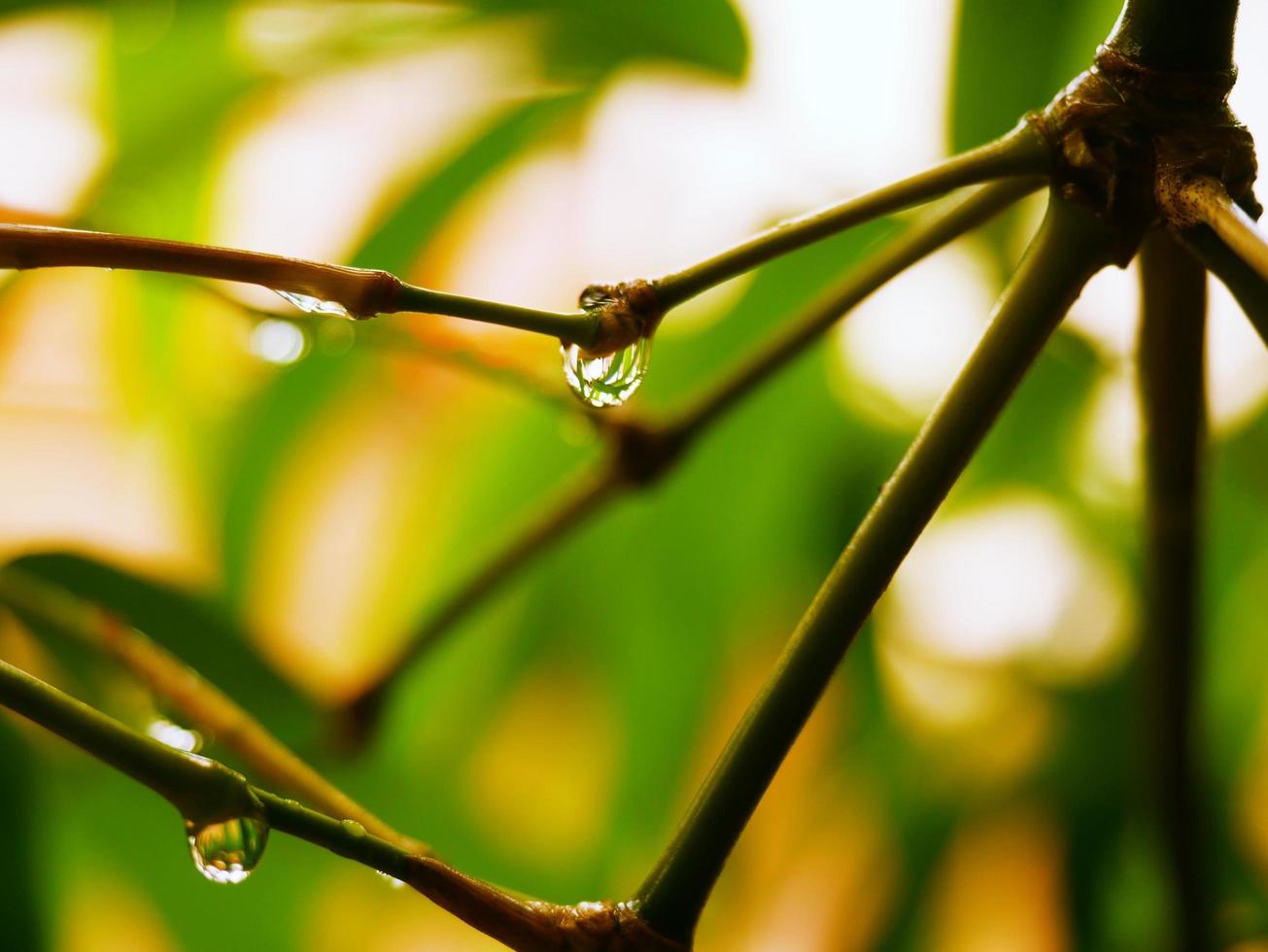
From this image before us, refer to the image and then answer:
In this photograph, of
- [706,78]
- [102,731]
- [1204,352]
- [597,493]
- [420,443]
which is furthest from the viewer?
[420,443]

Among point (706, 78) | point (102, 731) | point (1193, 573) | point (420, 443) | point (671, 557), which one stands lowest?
point (102, 731)

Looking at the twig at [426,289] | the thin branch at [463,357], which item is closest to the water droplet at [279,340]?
the thin branch at [463,357]

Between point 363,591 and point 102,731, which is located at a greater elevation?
point 363,591

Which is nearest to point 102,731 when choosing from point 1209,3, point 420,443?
point 1209,3

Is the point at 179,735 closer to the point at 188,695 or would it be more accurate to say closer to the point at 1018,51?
the point at 188,695

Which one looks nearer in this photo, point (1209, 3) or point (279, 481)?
point (1209, 3)

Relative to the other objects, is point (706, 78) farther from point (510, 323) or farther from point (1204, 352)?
point (510, 323)
